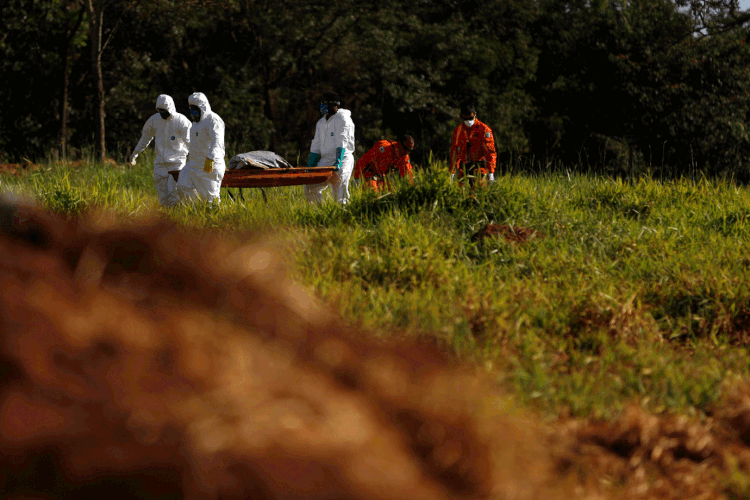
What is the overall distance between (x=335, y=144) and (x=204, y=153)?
71.5 inches

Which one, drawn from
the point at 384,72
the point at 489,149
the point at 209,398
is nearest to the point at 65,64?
the point at 384,72

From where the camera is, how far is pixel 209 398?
2.38 m

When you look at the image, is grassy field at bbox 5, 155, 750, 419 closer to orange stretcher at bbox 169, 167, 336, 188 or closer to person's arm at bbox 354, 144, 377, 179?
orange stretcher at bbox 169, 167, 336, 188

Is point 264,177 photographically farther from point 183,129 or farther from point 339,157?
point 183,129

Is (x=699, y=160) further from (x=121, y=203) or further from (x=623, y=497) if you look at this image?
(x=623, y=497)

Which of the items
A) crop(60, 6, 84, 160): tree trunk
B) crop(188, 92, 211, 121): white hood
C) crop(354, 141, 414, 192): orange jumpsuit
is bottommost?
crop(354, 141, 414, 192): orange jumpsuit

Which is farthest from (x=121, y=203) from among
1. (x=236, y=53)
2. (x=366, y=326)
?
(x=236, y=53)

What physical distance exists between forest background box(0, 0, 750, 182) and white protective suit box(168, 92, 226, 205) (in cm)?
1123

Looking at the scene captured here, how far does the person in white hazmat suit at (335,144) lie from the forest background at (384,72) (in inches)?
386

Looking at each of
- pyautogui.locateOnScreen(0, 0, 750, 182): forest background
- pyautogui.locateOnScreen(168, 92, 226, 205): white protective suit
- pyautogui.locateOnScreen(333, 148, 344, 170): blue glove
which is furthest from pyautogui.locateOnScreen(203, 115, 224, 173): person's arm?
pyautogui.locateOnScreen(0, 0, 750, 182): forest background

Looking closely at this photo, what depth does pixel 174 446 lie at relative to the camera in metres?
2.16

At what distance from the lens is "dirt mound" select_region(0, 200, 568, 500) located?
6.93ft

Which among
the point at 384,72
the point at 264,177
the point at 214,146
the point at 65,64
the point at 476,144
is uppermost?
the point at 384,72

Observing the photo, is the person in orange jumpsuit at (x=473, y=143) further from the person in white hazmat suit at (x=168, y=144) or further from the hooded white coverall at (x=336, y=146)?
the person in white hazmat suit at (x=168, y=144)
